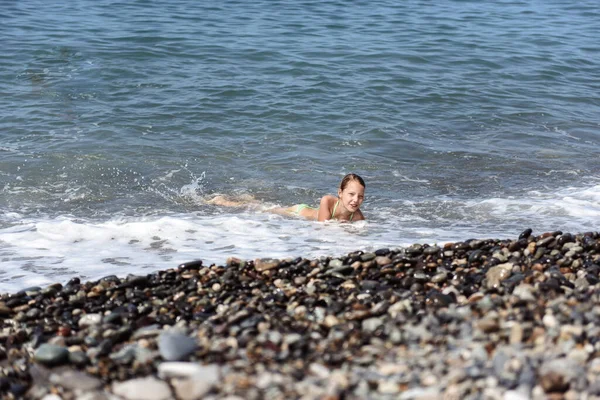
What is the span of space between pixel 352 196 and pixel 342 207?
0.72 ft

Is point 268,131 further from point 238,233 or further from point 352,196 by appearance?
point 238,233

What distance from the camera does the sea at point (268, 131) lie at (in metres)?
8.89

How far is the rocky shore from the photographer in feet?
14.1

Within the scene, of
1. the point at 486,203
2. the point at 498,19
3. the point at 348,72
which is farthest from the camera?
the point at 498,19

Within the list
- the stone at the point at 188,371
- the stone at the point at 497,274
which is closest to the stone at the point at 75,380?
the stone at the point at 188,371

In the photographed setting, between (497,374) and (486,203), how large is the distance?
248 inches

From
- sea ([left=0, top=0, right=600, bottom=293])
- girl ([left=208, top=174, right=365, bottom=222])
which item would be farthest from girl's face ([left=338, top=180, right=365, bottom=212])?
sea ([left=0, top=0, right=600, bottom=293])

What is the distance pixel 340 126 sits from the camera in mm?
13578

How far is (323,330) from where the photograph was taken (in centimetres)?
515

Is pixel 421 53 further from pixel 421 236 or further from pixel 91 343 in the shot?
pixel 91 343

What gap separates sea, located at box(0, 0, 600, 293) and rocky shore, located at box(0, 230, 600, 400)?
49.6 inches

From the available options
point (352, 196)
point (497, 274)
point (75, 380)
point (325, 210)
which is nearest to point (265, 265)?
point (497, 274)

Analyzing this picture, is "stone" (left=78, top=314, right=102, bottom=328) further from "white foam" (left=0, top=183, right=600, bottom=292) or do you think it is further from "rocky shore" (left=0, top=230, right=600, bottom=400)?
"white foam" (left=0, top=183, right=600, bottom=292)

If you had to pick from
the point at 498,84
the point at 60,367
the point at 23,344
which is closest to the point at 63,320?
the point at 23,344
